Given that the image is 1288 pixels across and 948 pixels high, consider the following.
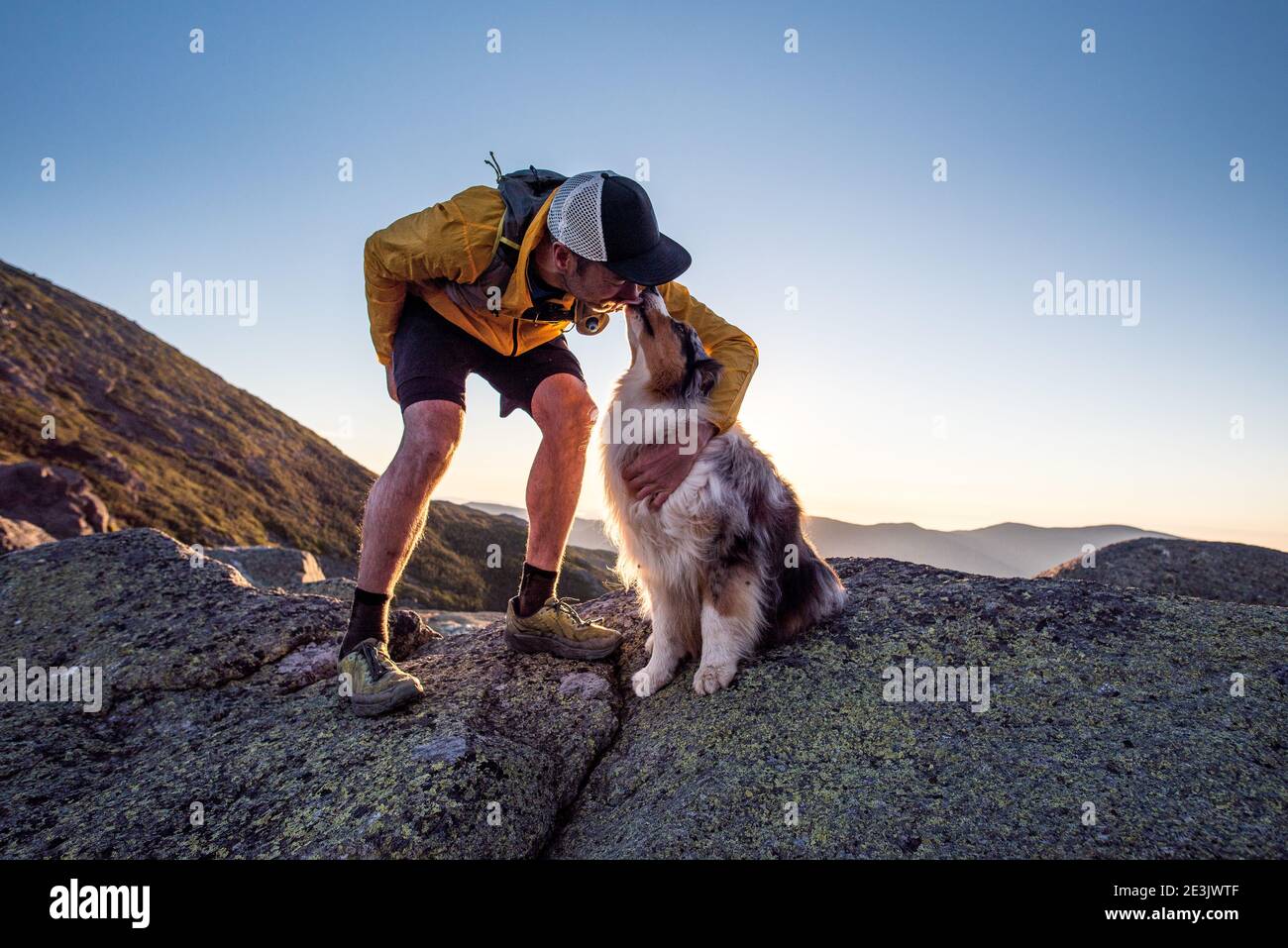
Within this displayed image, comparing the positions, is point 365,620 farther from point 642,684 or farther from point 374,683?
point 642,684

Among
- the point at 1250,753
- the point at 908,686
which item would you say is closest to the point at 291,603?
the point at 908,686

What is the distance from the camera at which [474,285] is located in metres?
3.72

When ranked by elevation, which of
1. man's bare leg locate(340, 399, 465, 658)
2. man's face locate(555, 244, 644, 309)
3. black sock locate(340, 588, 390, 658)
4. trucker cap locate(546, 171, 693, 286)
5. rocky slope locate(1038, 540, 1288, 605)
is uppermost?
trucker cap locate(546, 171, 693, 286)

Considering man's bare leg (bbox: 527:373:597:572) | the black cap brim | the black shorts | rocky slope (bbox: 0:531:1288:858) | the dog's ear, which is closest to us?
rocky slope (bbox: 0:531:1288:858)

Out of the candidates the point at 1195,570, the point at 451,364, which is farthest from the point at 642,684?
the point at 1195,570

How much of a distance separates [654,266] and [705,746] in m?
2.41

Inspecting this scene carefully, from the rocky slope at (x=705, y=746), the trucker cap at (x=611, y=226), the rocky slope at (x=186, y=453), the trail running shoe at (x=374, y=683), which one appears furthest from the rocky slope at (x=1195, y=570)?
the rocky slope at (x=186, y=453)

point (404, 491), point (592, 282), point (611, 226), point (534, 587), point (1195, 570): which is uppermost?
point (611, 226)

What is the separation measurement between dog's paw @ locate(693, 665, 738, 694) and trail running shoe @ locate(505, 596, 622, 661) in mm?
842

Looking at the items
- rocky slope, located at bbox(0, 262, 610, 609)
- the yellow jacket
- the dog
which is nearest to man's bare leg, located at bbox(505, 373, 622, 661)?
the dog

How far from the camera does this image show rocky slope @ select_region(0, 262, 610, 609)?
34.8 m

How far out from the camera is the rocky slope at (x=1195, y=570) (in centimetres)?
914

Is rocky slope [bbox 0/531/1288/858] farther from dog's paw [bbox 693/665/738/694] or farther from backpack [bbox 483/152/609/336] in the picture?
backpack [bbox 483/152/609/336]
